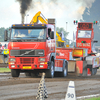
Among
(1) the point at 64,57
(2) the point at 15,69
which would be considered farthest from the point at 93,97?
(1) the point at 64,57

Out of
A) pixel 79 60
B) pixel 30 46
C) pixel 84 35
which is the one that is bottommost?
pixel 79 60

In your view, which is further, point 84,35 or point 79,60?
point 84,35

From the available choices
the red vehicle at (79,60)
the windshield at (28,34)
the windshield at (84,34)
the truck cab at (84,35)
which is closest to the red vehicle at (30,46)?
the windshield at (28,34)

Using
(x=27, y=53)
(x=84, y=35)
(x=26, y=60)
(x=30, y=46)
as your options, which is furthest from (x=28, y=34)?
(x=84, y=35)

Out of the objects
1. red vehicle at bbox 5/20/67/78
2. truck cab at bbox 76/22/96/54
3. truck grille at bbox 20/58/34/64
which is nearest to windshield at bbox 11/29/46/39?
red vehicle at bbox 5/20/67/78

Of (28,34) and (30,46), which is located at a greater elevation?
(28,34)

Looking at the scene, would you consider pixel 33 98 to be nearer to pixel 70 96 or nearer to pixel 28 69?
pixel 70 96

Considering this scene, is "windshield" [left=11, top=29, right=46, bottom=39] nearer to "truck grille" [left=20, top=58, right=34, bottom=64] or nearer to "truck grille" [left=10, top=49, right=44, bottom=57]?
"truck grille" [left=10, top=49, right=44, bottom=57]

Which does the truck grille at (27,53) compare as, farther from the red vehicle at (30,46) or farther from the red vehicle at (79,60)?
the red vehicle at (79,60)

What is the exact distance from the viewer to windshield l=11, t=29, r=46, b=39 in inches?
789

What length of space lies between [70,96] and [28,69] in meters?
13.0

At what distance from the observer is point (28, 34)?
793 inches

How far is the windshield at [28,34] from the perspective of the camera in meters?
20.0

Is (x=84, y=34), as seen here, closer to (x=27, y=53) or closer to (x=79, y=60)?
(x=79, y=60)
